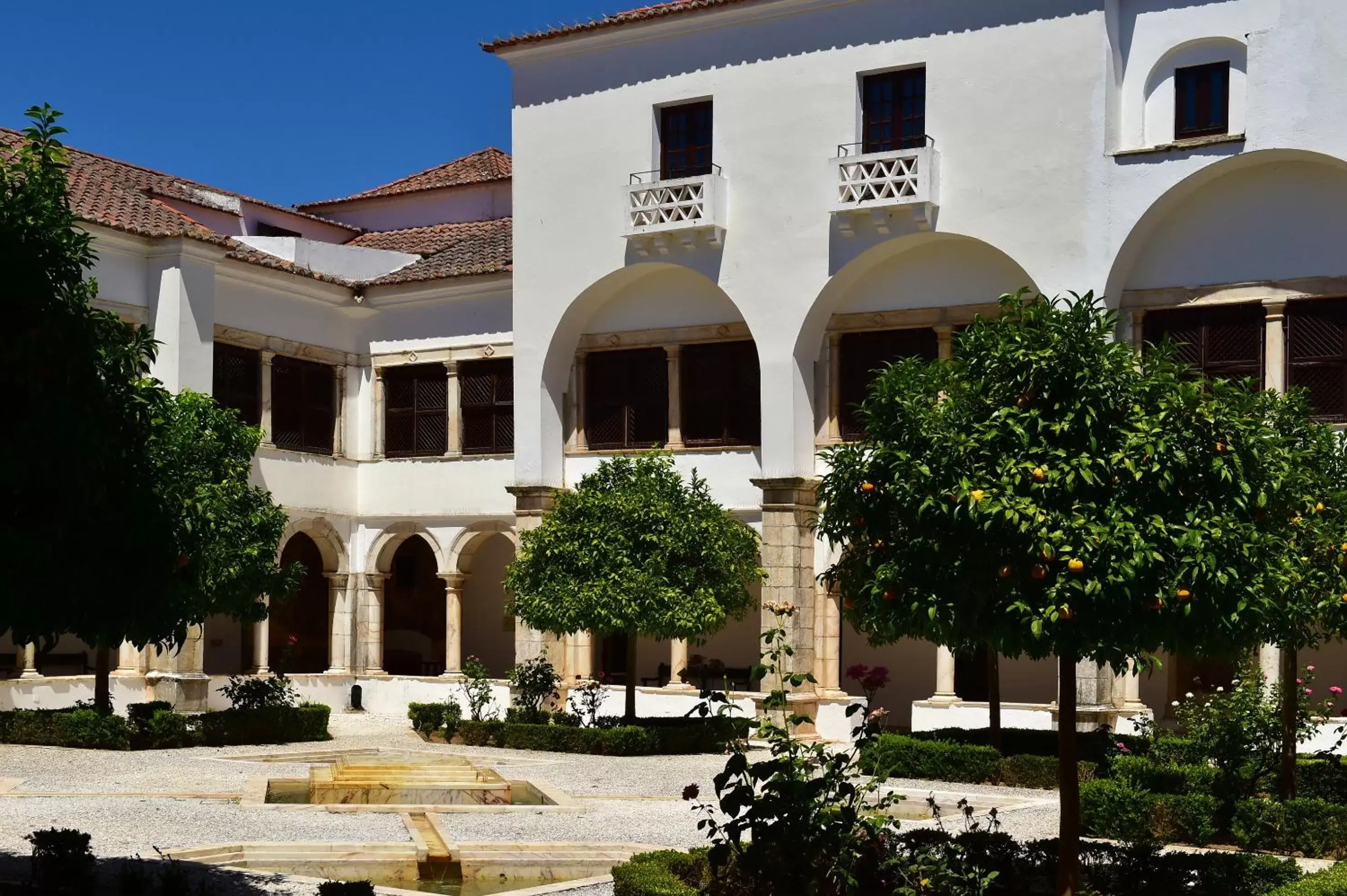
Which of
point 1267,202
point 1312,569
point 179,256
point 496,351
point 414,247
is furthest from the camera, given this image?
point 414,247

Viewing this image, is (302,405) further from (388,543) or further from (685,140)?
(685,140)

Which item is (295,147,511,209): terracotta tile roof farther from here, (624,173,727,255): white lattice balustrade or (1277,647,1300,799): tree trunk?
(1277,647,1300,799): tree trunk

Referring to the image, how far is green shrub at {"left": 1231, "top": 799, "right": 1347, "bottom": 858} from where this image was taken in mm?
15781

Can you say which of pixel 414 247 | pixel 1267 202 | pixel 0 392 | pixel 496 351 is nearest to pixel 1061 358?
pixel 0 392

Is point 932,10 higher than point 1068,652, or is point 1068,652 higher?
point 932,10

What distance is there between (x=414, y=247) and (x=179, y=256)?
25.2 ft

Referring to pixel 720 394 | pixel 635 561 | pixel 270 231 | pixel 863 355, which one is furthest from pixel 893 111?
pixel 270 231

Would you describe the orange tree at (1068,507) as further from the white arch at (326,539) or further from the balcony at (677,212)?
the white arch at (326,539)

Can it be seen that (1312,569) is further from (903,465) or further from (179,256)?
(179,256)

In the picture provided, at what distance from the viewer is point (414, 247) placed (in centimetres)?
3553

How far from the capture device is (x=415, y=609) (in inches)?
1476

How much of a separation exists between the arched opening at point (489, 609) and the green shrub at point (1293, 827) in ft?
69.9

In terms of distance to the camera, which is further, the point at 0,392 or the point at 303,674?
the point at 303,674

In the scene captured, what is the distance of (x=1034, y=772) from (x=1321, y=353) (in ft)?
24.4
